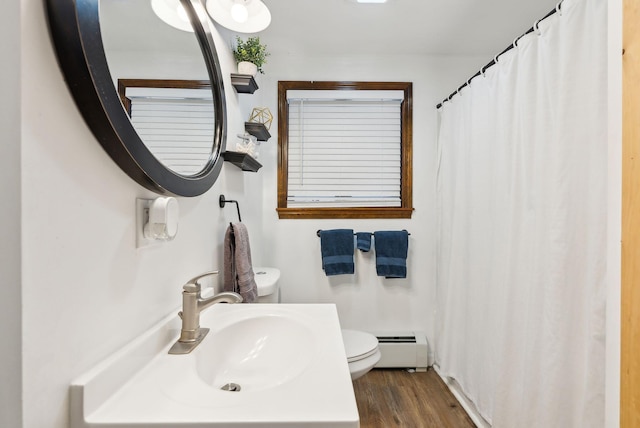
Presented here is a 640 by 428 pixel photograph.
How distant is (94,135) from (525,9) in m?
2.15

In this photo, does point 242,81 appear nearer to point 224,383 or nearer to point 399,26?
point 399,26

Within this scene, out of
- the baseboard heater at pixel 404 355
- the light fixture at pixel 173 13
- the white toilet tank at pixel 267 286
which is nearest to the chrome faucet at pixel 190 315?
the white toilet tank at pixel 267 286

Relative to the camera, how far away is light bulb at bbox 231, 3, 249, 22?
47.1 inches

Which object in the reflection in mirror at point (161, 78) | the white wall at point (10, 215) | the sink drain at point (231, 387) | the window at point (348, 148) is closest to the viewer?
the white wall at point (10, 215)

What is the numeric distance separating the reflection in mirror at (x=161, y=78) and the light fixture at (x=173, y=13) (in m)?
0.02

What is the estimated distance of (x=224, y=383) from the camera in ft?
2.58

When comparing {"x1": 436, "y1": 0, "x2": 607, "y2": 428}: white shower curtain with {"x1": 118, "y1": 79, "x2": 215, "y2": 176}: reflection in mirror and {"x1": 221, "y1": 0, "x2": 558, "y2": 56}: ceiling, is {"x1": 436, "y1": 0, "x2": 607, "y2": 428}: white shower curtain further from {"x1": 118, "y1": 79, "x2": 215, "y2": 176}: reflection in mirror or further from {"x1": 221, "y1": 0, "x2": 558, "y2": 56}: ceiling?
{"x1": 118, "y1": 79, "x2": 215, "y2": 176}: reflection in mirror

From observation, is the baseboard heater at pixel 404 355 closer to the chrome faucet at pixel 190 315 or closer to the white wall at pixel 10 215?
the chrome faucet at pixel 190 315

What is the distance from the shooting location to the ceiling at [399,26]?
1597 mm

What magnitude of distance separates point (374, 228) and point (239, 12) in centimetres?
150

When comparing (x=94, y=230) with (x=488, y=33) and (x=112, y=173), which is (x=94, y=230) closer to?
(x=112, y=173)

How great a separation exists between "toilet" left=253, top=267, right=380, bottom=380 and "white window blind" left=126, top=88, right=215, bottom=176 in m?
0.73

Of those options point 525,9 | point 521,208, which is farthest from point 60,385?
point 525,9

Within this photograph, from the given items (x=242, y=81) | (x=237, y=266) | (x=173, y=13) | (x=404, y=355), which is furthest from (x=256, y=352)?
(x=404, y=355)
